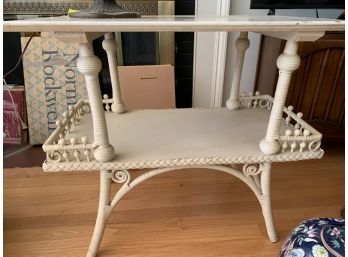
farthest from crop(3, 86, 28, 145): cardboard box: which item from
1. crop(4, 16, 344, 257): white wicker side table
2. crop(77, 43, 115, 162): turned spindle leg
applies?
crop(77, 43, 115, 162): turned spindle leg

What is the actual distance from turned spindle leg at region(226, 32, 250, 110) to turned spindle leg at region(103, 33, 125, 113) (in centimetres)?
39

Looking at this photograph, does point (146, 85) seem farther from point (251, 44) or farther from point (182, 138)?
point (182, 138)

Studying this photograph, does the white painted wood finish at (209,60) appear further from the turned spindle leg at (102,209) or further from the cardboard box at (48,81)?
the turned spindle leg at (102,209)

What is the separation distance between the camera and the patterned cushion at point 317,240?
630 mm

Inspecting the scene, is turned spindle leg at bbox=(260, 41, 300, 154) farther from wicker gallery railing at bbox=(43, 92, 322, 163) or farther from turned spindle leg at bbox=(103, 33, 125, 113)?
turned spindle leg at bbox=(103, 33, 125, 113)

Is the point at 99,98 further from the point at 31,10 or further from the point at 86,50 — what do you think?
the point at 31,10

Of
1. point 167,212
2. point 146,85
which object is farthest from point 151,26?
point 146,85

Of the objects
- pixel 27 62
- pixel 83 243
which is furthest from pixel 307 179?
pixel 27 62

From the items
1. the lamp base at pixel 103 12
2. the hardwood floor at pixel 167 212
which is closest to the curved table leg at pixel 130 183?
the hardwood floor at pixel 167 212

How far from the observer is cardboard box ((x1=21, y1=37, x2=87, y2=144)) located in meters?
1.41

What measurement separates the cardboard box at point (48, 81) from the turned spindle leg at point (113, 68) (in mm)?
525

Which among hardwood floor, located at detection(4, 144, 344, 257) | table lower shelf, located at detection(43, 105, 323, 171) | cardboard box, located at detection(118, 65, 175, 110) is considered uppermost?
table lower shelf, located at detection(43, 105, 323, 171)

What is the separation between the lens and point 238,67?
3.30ft

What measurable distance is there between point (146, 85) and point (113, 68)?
50cm
